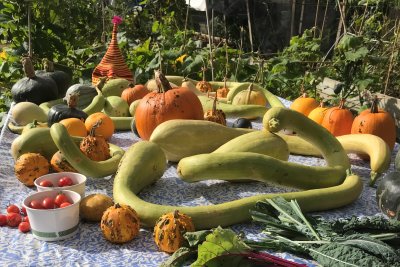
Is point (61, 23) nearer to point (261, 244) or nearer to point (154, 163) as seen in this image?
point (154, 163)

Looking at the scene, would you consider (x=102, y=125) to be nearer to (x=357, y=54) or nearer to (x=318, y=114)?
(x=318, y=114)

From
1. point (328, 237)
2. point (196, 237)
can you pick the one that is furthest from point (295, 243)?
point (196, 237)

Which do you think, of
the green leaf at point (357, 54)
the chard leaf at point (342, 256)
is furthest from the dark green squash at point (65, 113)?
the green leaf at point (357, 54)

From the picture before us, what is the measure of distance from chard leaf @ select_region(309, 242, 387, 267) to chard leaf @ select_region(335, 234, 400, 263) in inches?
0.9

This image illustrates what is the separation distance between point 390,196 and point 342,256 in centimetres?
62

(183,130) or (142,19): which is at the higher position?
(142,19)

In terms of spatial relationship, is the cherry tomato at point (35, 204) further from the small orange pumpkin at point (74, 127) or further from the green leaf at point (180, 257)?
the small orange pumpkin at point (74, 127)

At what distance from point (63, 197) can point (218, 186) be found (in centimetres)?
70

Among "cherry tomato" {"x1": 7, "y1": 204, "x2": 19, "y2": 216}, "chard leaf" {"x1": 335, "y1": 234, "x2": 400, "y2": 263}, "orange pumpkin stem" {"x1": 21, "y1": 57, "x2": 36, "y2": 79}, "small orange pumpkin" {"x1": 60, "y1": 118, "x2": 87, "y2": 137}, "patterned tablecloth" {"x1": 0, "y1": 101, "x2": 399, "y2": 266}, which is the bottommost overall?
"patterned tablecloth" {"x1": 0, "y1": 101, "x2": 399, "y2": 266}

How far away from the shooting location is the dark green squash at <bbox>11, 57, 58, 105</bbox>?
3164 mm

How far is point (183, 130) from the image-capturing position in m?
2.08

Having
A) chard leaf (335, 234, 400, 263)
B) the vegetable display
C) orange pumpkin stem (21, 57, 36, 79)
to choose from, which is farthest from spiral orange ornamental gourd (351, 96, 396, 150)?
orange pumpkin stem (21, 57, 36, 79)

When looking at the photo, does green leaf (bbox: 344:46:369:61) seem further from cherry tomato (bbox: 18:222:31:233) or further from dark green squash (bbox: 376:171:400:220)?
cherry tomato (bbox: 18:222:31:233)

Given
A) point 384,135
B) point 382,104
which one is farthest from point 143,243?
point 382,104
